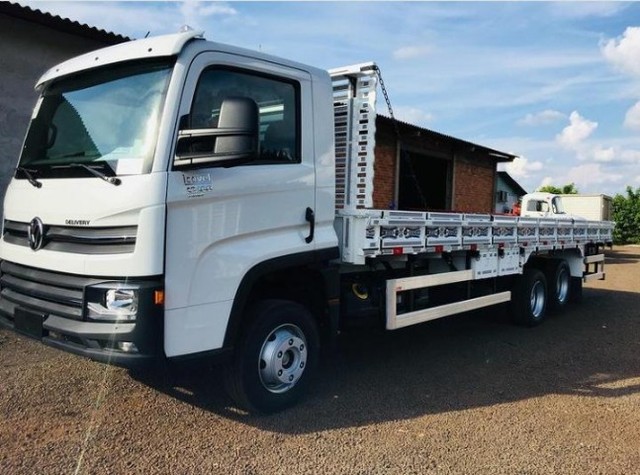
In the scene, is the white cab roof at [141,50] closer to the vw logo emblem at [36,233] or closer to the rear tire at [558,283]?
the vw logo emblem at [36,233]

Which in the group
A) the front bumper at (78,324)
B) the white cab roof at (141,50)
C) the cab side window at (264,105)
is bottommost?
the front bumper at (78,324)

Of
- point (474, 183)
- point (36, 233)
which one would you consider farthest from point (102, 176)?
point (474, 183)

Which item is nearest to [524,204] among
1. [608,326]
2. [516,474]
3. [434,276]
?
[608,326]

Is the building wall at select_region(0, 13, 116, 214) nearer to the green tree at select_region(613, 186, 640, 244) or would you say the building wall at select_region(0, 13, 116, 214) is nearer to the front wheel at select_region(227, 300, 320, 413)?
the front wheel at select_region(227, 300, 320, 413)

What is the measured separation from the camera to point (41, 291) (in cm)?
384

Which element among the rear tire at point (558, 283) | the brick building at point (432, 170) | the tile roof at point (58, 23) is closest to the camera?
the tile roof at point (58, 23)

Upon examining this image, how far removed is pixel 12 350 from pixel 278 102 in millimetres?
3753

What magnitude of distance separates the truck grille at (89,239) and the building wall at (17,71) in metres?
4.77

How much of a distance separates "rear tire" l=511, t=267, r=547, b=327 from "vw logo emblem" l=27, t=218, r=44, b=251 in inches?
247

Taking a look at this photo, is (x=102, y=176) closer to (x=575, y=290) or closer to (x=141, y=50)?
(x=141, y=50)

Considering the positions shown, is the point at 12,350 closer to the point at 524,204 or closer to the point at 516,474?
the point at 516,474

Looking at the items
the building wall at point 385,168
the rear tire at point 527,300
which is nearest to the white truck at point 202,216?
the rear tire at point 527,300

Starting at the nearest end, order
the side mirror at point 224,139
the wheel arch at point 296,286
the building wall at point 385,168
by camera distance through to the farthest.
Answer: the side mirror at point 224,139
the wheel arch at point 296,286
the building wall at point 385,168

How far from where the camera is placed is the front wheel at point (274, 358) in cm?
409
